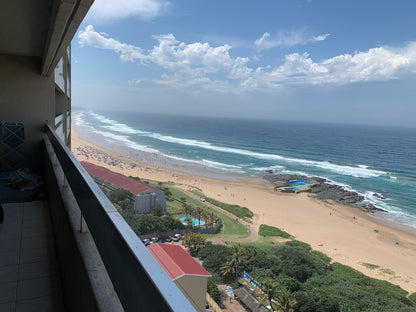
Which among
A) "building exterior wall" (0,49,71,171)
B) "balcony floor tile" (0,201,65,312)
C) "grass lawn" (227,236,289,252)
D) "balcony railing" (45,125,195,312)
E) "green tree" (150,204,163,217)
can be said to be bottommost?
"grass lawn" (227,236,289,252)

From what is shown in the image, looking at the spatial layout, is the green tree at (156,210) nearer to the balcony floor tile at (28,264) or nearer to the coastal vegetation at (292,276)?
the coastal vegetation at (292,276)

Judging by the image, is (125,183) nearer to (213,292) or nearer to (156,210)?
(156,210)

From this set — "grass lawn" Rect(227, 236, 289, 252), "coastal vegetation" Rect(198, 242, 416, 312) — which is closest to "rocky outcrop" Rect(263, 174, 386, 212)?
"grass lawn" Rect(227, 236, 289, 252)

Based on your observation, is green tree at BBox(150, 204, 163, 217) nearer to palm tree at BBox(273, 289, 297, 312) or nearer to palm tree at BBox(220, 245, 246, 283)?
palm tree at BBox(220, 245, 246, 283)

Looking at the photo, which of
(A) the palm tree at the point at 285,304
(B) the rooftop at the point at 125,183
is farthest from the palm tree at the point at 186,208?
(A) the palm tree at the point at 285,304

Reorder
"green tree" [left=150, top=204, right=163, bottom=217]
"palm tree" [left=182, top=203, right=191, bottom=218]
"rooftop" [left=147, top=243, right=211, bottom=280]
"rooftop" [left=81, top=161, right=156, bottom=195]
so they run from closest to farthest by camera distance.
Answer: "rooftop" [left=147, top=243, right=211, bottom=280], "green tree" [left=150, top=204, right=163, bottom=217], "rooftop" [left=81, top=161, right=156, bottom=195], "palm tree" [left=182, top=203, right=191, bottom=218]

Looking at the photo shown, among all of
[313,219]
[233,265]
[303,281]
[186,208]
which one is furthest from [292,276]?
[186,208]

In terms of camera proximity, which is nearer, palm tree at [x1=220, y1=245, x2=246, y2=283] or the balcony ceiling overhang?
the balcony ceiling overhang
